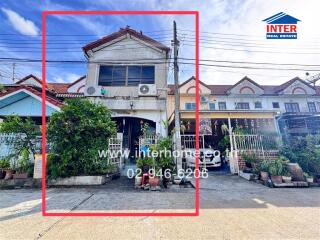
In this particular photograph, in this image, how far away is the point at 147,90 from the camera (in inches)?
377

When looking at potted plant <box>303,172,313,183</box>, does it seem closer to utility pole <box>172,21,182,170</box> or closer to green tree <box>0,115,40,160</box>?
utility pole <box>172,21,182,170</box>

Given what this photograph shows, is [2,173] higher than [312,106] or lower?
lower

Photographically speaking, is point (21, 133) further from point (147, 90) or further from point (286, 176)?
point (286, 176)

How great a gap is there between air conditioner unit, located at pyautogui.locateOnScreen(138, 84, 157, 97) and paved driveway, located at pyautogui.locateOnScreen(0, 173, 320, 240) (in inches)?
222

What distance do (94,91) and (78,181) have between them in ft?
16.9

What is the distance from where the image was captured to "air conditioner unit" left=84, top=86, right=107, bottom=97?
9711mm

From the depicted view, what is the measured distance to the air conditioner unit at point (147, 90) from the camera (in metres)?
9.56

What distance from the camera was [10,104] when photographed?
9.22 m

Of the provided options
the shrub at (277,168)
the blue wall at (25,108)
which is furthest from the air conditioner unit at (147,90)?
the shrub at (277,168)

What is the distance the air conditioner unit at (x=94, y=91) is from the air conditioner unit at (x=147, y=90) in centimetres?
206

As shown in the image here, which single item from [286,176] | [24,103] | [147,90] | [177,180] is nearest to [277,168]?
[286,176]

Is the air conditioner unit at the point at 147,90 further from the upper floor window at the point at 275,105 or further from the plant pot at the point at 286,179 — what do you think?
the upper floor window at the point at 275,105

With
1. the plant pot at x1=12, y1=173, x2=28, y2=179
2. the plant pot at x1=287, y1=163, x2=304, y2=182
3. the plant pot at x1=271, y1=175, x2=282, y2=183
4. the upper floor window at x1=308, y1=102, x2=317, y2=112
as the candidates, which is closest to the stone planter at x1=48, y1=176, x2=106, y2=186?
the plant pot at x1=12, y1=173, x2=28, y2=179

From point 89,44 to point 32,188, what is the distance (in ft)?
26.3
